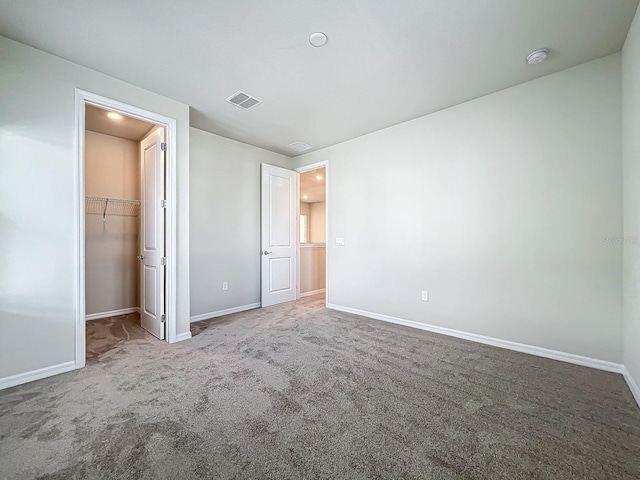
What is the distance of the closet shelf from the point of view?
13.0 ft

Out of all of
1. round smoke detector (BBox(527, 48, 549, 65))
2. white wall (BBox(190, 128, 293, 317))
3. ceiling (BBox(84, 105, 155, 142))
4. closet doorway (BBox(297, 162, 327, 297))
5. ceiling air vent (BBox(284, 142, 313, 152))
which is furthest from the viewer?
closet doorway (BBox(297, 162, 327, 297))

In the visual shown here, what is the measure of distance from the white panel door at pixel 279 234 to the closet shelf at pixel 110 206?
206cm

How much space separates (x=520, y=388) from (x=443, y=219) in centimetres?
186

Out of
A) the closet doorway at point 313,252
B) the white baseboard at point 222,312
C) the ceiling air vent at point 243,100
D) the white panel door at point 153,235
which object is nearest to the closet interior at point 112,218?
the white panel door at point 153,235

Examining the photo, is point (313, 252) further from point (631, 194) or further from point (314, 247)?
point (631, 194)

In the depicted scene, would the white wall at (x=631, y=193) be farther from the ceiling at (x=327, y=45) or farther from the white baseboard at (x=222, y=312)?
the white baseboard at (x=222, y=312)

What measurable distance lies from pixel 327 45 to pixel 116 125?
3247 millimetres

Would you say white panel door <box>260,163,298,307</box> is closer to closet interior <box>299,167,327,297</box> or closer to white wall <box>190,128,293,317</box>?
white wall <box>190,128,293,317</box>

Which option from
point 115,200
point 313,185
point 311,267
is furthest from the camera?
point 313,185

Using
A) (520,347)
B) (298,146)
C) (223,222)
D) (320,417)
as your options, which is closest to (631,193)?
(520,347)

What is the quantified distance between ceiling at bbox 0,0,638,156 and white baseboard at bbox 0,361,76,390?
2.68 meters

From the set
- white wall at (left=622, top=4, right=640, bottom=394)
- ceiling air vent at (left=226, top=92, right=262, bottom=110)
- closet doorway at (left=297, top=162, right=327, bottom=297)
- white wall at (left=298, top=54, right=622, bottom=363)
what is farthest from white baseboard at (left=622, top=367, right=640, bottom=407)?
ceiling air vent at (left=226, top=92, right=262, bottom=110)

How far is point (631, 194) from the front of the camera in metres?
2.05

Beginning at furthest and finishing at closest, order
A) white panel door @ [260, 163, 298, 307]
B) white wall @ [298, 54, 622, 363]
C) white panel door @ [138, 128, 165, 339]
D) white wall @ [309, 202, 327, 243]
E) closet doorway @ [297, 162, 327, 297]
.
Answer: white wall @ [309, 202, 327, 243], closet doorway @ [297, 162, 327, 297], white panel door @ [260, 163, 298, 307], white panel door @ [138, 128, 165, 339], white wall @ [298, 54, 622, 363]
